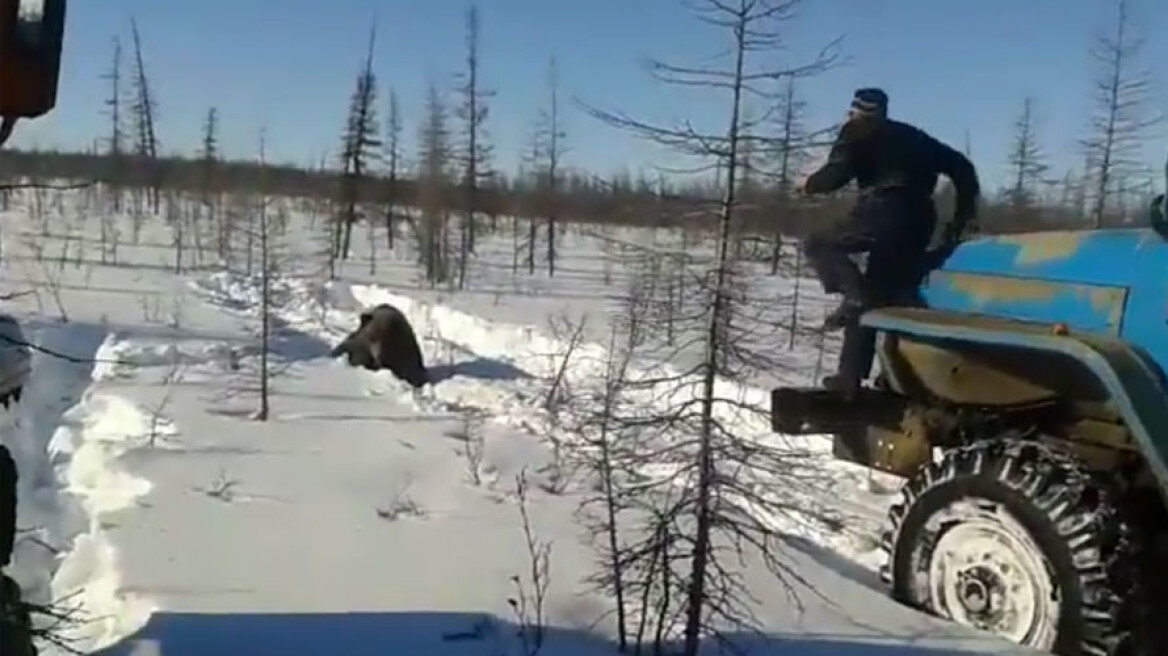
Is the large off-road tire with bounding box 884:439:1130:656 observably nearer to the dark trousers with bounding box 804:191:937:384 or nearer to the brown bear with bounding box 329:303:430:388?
the dark trousers with bounding box 804:191:937:384

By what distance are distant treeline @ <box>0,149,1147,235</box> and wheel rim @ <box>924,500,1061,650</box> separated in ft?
5.10

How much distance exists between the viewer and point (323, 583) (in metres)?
6.25

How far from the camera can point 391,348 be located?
1532 cm

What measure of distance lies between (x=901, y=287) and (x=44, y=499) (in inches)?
252

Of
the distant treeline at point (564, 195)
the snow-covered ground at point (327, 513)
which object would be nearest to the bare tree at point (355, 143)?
the distant treeline at point (564, 195)

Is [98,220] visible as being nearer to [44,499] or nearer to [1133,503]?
[44,499]

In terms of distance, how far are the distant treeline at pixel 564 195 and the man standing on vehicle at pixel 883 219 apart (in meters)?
0.27

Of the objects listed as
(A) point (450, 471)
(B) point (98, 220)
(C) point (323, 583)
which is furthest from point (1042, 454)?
(B) point (98, 220)

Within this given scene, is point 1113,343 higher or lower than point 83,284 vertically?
higher

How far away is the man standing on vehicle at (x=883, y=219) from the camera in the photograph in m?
6.24

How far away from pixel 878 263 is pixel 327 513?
12.5 ft

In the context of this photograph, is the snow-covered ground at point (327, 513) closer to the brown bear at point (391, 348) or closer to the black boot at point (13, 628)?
the brown bear at point (391, 348)

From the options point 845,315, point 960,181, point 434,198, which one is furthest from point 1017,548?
point 434,198

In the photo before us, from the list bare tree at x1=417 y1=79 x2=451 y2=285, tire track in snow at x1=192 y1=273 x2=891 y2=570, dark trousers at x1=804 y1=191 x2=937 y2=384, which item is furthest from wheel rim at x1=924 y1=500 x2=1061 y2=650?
bare tree at x1=417 y1=79 x2=451 y2=285
